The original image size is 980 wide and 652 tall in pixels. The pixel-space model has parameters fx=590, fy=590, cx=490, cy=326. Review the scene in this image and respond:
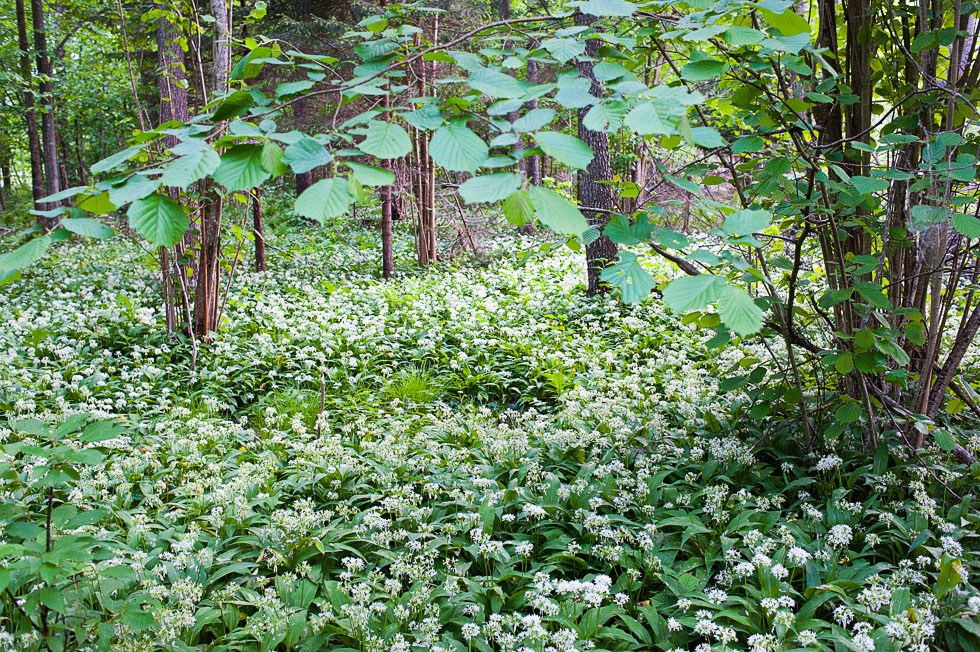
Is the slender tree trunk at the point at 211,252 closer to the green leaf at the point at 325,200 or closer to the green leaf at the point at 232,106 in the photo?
the green leaf at the point at 232,106

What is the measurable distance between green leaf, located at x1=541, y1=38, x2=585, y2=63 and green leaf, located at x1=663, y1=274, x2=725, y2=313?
636 millimetres

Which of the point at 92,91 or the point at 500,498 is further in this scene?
the point at 92,91

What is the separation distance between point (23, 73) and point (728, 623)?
1383 centimetres

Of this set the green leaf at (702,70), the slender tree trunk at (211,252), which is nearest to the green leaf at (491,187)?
the green leaf at (702,70)

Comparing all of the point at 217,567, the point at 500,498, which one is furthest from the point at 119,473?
the point at 500,498

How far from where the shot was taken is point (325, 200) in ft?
3.65

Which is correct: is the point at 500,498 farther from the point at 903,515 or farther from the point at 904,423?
the point at 904,423

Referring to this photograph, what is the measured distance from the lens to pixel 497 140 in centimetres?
125

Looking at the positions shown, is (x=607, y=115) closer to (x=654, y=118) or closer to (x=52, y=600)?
(x=654, y=118)

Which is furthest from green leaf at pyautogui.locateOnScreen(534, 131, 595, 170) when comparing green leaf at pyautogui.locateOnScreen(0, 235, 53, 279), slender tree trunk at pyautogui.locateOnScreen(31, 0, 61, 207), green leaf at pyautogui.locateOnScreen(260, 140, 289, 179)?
slender tree trunk at pyautogui.locateOnScreen(31, 0, 61, 207)

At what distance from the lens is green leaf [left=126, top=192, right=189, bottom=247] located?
1145 millimetres

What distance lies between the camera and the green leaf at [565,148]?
3.72 feet

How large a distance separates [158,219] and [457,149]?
61 centimetres

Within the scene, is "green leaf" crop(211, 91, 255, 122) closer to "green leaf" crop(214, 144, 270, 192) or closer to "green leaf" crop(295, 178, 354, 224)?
"green leaf" crop(214, 144, 270, 192)
